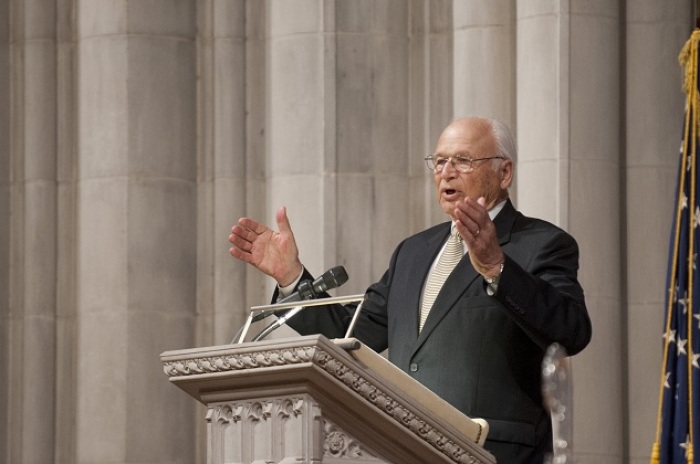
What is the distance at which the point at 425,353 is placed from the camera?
4.75m

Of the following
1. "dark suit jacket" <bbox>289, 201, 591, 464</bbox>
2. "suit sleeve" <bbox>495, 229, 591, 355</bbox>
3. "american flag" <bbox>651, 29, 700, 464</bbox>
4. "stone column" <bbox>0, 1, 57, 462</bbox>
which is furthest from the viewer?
"stone column" <bbox>0, 1, 57, 462</bbox>

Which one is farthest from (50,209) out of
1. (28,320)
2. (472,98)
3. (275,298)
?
(275,298)

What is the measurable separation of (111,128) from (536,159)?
1.88 metres

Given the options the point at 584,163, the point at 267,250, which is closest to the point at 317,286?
the point at 267,250

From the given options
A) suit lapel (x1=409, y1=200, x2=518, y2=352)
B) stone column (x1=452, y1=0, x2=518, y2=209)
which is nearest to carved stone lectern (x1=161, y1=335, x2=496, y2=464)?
suit lapel (x1=409, y1=200, x2=518, y2=352)

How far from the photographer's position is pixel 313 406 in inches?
152

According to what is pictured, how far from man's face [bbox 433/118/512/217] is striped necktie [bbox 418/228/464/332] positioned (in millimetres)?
142

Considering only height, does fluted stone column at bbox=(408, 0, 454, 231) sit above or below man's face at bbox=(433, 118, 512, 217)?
above

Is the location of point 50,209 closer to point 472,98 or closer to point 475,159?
point 472,98

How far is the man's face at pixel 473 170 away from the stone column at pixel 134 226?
2.91 m

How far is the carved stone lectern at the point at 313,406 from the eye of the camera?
12.6 ft

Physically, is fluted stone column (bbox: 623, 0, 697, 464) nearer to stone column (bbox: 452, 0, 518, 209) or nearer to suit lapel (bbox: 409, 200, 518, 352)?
stone column (bbox: 452, 0, 518, 209)

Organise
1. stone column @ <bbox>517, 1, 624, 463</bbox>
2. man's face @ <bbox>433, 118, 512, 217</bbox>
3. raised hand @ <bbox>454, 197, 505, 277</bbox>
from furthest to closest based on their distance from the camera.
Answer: stone column @ <bbox>517, 1, 624, 463</bbox> < man's face @ <bbox>433, 118, 512, 217</bbox> < raised hand @ <bbox>454, 197, 505, 277</bbox>

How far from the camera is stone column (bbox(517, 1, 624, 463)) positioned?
691 cm
